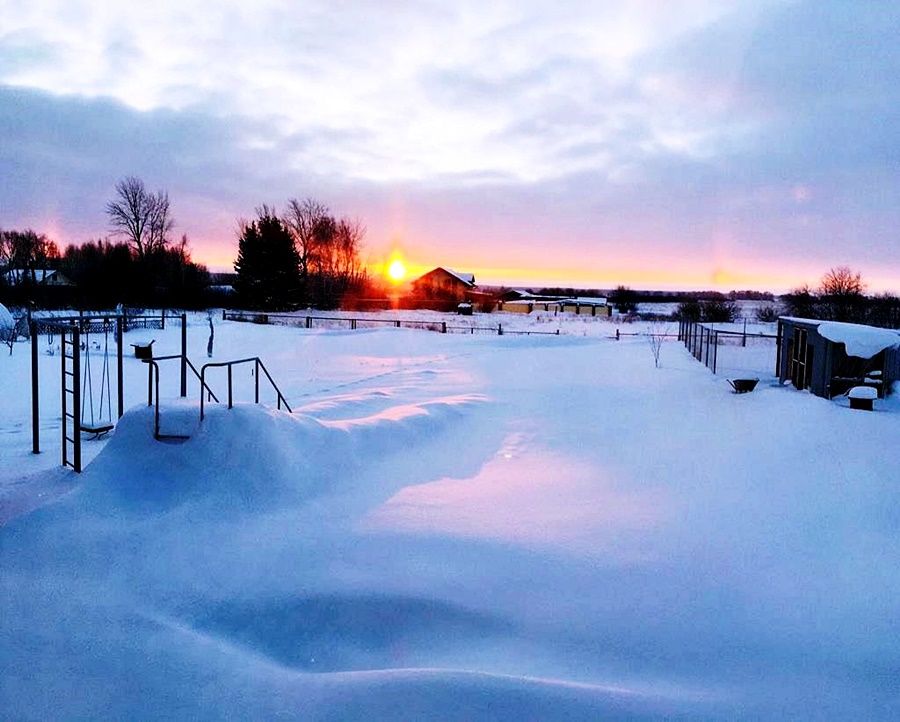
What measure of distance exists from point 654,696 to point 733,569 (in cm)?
243

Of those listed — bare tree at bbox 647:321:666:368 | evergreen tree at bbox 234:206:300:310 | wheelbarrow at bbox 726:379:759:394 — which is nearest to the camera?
wheelbarrow at bbox 726:379:759:394

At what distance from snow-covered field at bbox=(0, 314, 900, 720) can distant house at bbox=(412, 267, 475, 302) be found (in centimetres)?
6387

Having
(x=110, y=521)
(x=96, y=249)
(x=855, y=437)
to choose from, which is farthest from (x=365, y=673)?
(x=96, y=249)

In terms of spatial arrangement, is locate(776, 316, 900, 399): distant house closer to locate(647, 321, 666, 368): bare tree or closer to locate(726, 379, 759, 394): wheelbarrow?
locate(726, 379, 759, 394): wheelbarrow

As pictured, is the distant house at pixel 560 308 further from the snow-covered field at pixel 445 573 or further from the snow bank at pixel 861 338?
the snow-covered field at pixel 445 573

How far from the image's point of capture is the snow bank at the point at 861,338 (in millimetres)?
15852

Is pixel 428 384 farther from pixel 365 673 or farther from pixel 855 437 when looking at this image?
pixel 365 673

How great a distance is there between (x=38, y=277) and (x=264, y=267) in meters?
32.2

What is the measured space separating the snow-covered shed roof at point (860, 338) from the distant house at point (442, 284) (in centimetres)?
5864

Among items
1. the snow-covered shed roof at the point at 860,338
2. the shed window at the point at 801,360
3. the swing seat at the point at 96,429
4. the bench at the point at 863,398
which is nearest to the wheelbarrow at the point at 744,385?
the shed window at the point at 801,360

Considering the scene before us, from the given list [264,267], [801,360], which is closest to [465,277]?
[264,267]

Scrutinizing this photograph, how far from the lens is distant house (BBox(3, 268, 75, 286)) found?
2227 inches

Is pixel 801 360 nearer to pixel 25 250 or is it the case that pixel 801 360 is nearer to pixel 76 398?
pixel 76 398

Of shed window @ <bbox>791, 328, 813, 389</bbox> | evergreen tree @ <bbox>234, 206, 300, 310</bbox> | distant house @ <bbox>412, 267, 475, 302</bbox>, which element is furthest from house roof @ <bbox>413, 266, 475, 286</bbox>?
shed window @ <bbox>791, 328, 813, 389</bbox>
